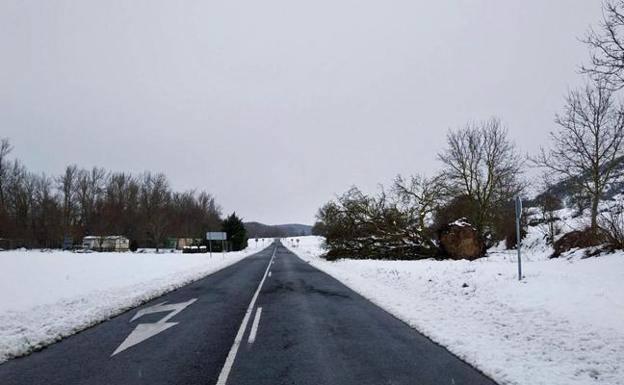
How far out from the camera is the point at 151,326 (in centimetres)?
862

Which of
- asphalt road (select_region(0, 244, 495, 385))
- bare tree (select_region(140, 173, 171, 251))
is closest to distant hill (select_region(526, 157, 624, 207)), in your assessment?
asphalt road (select_region(0, 244, 495, 385))

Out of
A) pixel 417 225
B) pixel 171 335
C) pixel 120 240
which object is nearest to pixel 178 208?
pixel 120 240

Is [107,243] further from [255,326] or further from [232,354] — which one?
[232,354]

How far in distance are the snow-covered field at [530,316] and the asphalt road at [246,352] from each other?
1.68 feet

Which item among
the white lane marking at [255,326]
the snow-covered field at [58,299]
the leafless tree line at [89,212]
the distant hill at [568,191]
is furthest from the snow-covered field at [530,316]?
the leafless tree line at [89,212]

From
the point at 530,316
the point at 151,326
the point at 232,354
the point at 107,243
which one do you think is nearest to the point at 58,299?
the point at 151,326

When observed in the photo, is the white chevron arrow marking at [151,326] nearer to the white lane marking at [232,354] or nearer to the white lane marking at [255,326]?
the white lane marking at [232,354]

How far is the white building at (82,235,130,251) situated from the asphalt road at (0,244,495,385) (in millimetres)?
63991

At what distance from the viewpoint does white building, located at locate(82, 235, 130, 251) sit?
2680 inches

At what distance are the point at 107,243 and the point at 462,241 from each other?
6243 cm

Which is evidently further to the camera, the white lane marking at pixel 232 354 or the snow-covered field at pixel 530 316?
the snow-covered field at pixel 530 316

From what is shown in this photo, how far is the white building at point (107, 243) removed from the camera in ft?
223

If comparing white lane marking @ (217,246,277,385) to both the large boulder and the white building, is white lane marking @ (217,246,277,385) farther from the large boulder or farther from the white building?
the white building

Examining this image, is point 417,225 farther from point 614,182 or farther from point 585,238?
point 585,238
